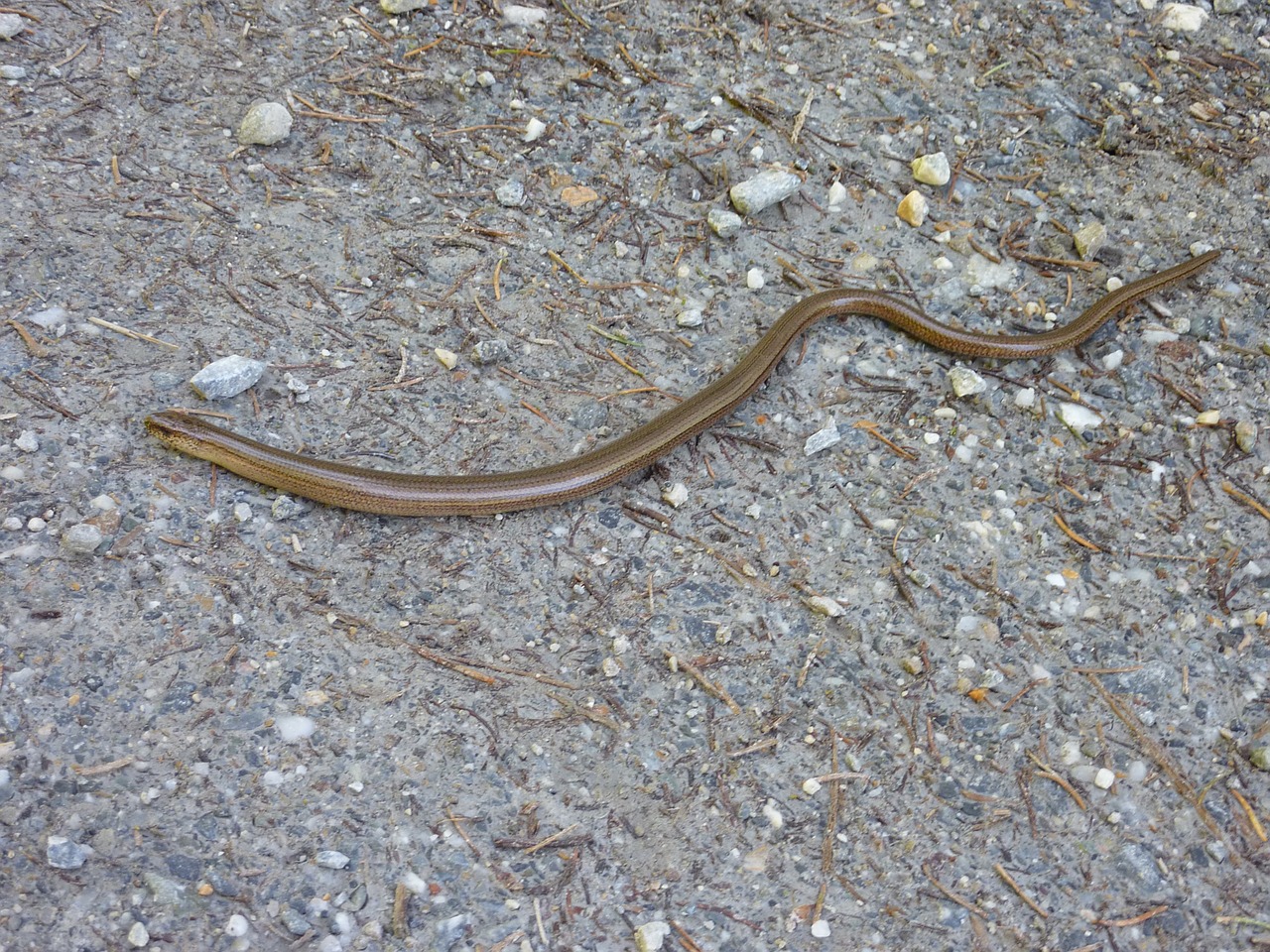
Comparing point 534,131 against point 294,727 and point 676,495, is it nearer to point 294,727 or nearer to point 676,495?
point 676,495

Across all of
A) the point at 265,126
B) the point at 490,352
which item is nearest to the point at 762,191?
the point at 490,352

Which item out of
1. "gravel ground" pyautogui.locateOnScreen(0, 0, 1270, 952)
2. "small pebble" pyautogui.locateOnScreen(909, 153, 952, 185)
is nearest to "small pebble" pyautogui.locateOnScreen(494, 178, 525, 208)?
"gravel ground" pyautogui.locateOnScreen(0, 0, 1270, 952)

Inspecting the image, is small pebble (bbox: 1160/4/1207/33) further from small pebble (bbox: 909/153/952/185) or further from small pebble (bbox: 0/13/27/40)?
small pebble (bbox: 0/13/27/40)

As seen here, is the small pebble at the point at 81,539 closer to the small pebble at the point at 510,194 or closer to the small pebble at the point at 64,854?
the small pebble at the point at 64,854

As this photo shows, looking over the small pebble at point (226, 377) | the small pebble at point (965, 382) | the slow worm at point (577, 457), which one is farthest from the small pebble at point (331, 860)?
the small pebble at point (965, 382)

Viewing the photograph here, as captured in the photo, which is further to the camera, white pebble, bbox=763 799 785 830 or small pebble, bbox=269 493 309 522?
small pebble, bbox=269 493 309 522

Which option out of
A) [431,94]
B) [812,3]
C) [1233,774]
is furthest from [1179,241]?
[431,94]
